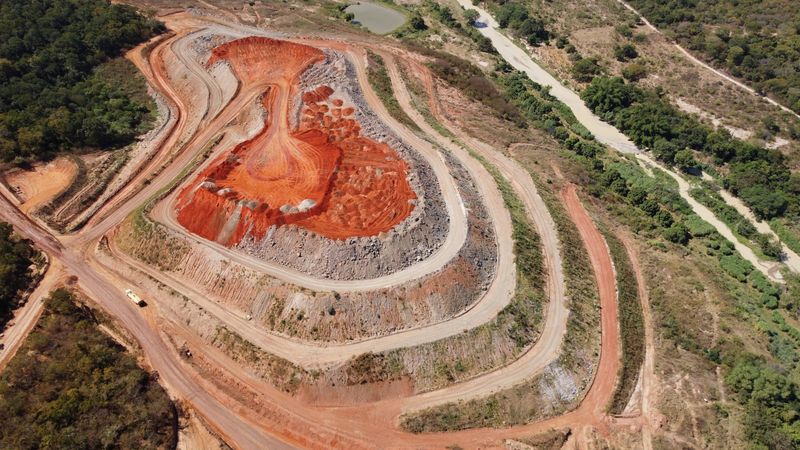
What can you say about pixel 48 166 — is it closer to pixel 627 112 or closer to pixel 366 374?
pixel 366 374

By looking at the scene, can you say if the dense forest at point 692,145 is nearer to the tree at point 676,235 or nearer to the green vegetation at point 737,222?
the green vegetation at point 737,222

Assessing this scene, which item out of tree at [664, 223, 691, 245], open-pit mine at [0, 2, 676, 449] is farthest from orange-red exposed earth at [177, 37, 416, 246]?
tree at [664, 223, 691, 245]

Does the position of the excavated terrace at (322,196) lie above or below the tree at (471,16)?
below

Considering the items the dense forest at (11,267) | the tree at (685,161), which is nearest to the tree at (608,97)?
the tree at (685,161)

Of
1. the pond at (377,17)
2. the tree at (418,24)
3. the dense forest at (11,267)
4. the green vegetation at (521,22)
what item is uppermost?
the green vegetation at (521,22)

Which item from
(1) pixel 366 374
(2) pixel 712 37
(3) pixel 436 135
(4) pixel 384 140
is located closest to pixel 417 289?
(1) pixel 366 374
